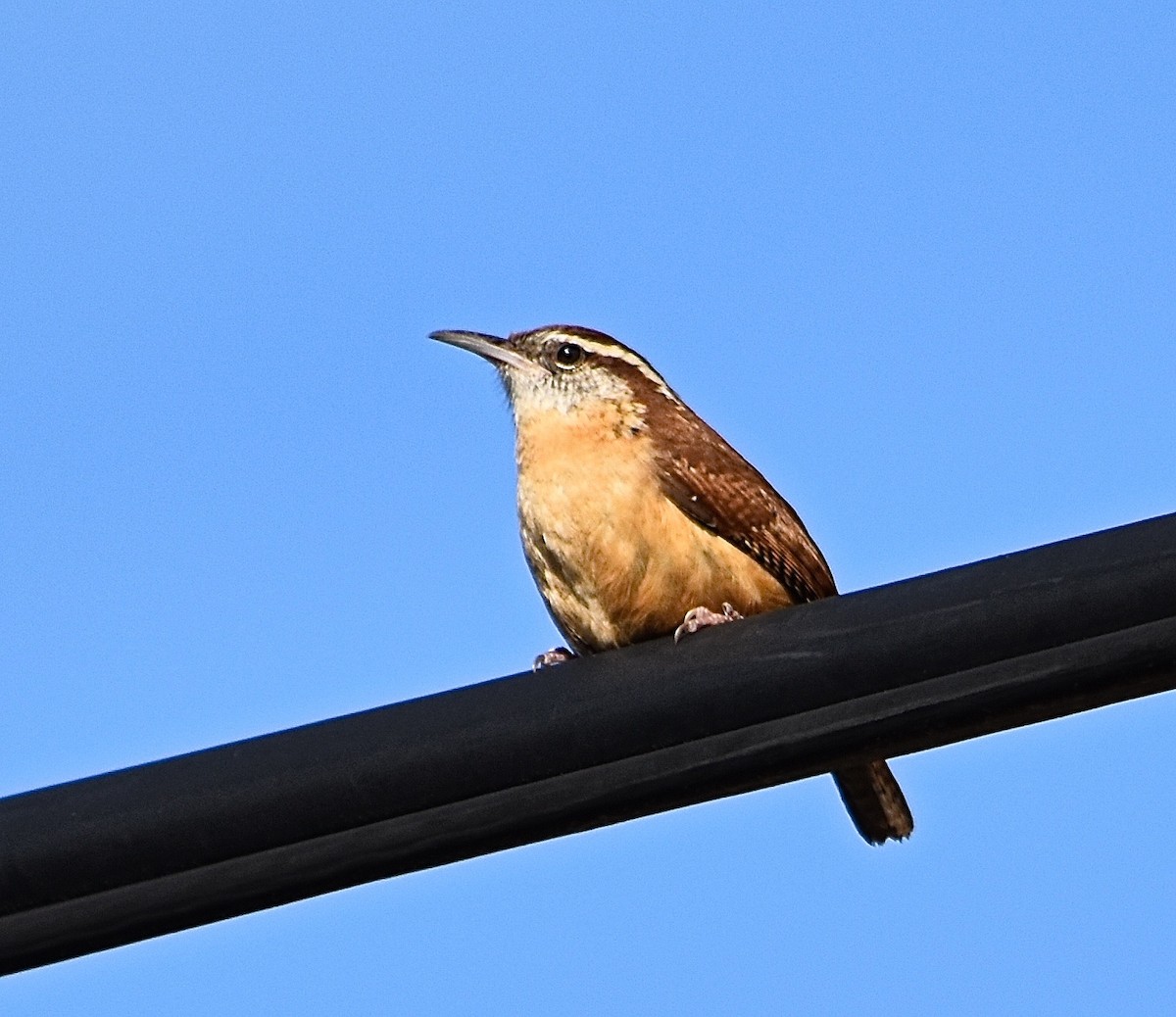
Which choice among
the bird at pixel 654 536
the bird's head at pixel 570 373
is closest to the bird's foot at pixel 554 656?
the bird at pixel 654 536

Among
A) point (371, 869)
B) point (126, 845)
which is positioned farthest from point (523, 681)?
point (126, 845)

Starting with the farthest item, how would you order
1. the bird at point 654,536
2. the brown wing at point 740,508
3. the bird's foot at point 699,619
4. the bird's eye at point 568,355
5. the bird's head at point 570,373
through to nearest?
the bird's eye at point 568,355, the bird's head at point 570,373, the brown wing at point 740,508, the bird at point 654,536, the bird's foot at point 699,619

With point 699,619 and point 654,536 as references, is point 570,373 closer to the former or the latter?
point 654,536

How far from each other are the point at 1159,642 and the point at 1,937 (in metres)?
2.11

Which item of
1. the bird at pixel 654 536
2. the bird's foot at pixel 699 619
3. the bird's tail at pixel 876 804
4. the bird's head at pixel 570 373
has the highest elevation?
the bird's head at pixel 570 373

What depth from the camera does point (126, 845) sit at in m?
3.34

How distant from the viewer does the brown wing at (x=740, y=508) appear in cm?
604

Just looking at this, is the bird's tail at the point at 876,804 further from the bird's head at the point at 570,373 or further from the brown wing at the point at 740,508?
the bird's head at the point at 570,373

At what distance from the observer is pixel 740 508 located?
6.14m

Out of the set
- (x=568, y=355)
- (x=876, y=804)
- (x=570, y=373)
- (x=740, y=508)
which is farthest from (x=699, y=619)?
(x=568, y=355)

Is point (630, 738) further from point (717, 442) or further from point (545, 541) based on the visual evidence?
point (717, 442)

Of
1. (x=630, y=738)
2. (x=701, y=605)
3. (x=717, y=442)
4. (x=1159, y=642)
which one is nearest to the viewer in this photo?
(x=1159, y=642)

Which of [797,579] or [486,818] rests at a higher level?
[797,579]

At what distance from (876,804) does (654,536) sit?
3.78 ft
